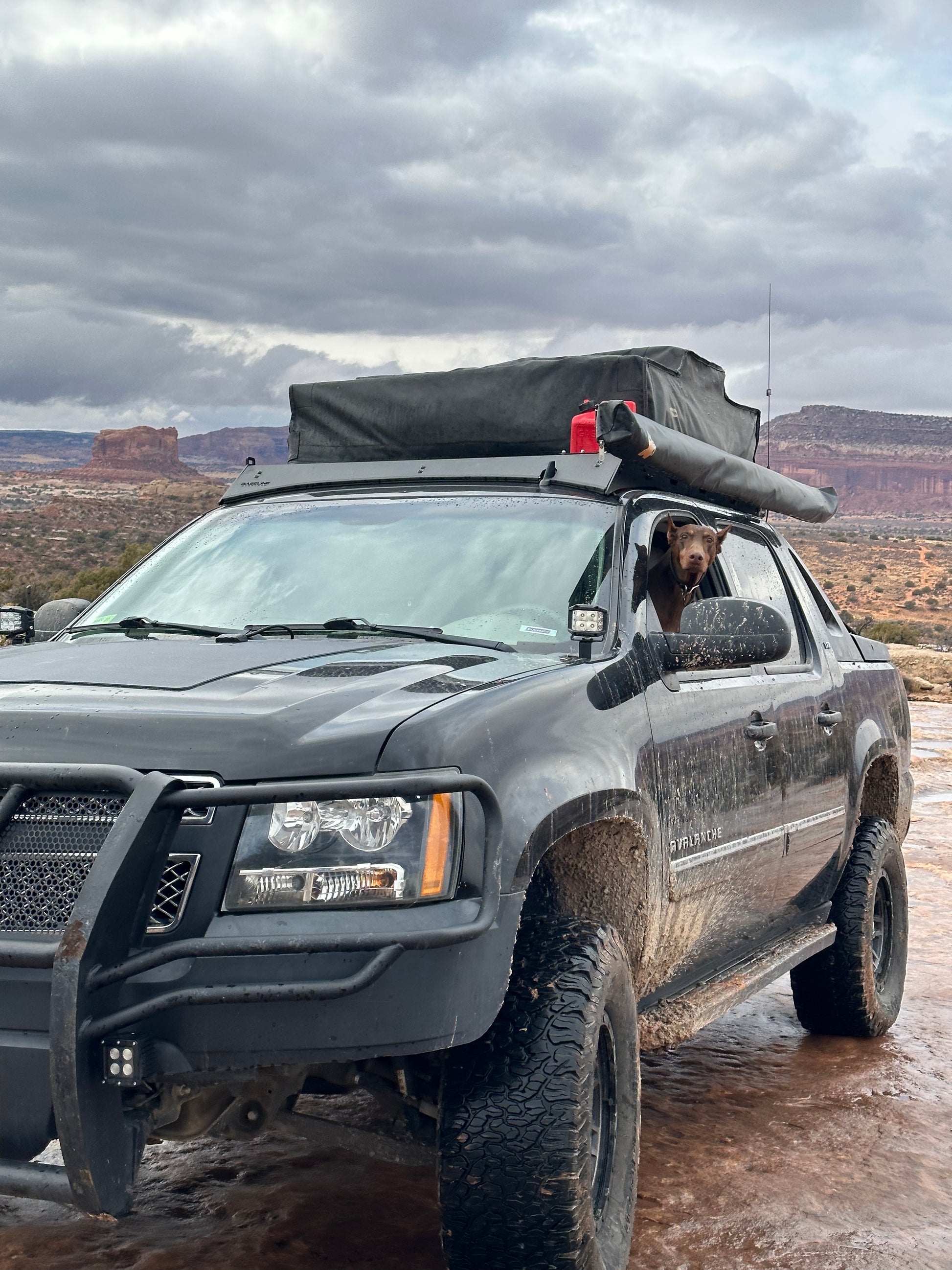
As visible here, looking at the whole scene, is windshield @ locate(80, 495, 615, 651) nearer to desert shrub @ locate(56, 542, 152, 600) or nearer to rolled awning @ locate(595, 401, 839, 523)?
rolled awning @ locate(595, 401, 839, 523)

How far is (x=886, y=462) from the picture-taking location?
165250 mm

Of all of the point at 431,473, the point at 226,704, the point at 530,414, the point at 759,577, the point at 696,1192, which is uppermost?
the point at 530,414

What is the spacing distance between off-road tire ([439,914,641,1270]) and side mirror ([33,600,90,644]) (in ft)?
7.57

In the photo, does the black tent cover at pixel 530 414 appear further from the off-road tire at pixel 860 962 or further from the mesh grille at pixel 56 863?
the mesh grille at pixel 56 863

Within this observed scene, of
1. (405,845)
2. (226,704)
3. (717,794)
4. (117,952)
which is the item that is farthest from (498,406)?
(117,952)

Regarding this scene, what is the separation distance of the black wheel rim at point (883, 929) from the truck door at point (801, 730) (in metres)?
0.65

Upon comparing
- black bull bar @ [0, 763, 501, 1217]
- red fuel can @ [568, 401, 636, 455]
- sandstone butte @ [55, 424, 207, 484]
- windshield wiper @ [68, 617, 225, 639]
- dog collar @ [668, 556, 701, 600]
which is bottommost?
black bull bar @ [0, 763, 501, 1217]

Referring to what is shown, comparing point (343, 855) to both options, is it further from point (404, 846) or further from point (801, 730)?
point (801, 730)

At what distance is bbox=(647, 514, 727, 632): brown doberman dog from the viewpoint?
444cm

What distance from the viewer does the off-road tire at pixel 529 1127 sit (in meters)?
2.81

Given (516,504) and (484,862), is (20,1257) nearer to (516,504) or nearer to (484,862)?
(484,862)

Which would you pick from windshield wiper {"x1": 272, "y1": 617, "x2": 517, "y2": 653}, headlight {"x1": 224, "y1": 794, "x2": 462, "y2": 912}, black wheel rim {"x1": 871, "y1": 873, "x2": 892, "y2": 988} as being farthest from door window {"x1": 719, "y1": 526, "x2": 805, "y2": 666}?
headlight {"x1": 224, "y1": 794, "x2": 462, "y2": 912}

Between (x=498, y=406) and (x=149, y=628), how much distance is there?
1895 mm

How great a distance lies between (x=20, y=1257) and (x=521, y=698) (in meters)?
1.86
